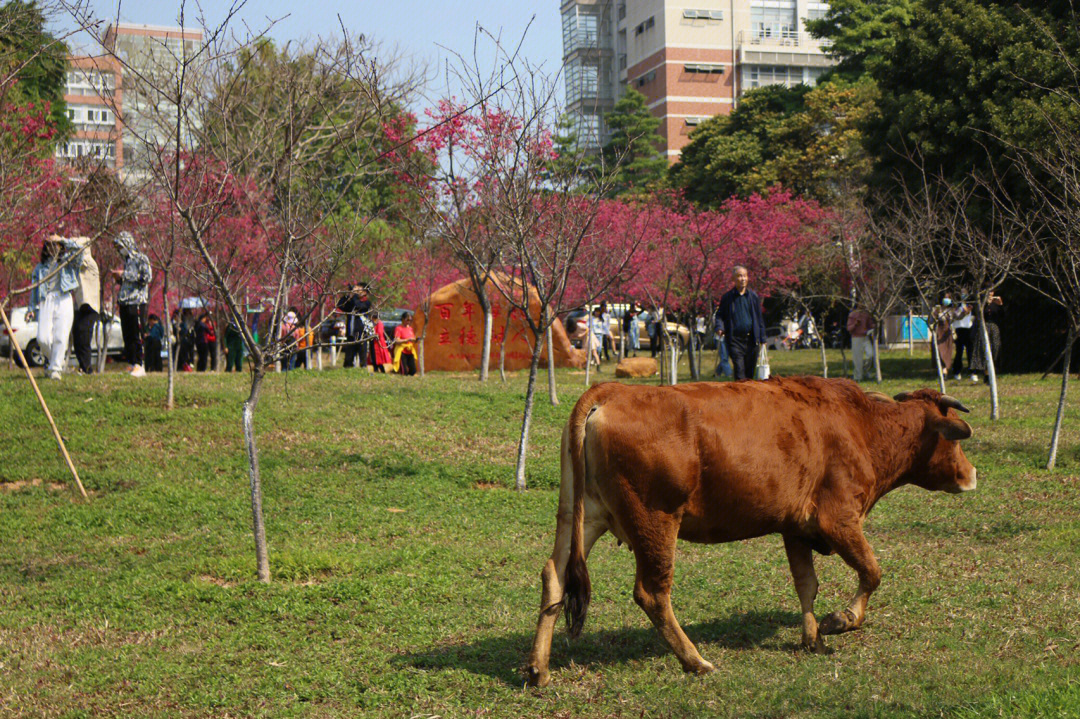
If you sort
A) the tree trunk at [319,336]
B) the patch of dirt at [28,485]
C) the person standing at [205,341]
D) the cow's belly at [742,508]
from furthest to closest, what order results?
the person standing at [205,341] < the patch of dirt at [28,485] < the tree trunk at [319,336] < the cow's belly at [742,508]

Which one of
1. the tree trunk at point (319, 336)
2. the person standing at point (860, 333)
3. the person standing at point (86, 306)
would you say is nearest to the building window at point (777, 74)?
the person standing at point (860, 333)

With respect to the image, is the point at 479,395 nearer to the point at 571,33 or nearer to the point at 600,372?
the point at 600,372

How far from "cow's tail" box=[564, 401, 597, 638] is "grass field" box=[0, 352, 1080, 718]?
0.39m

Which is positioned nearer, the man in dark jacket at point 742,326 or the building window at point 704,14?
the man in dark jacket at point 742,326

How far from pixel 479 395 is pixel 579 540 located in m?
10.2

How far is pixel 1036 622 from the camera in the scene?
253 inches

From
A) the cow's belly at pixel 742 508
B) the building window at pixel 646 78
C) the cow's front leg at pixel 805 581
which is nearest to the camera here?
the cow's belly at pixel 742 508

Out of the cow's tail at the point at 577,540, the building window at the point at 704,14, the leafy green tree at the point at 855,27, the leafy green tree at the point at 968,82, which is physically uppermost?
the building window at the point at 704,14

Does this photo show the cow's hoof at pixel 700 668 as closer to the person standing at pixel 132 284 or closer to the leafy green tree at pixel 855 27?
the person standing at pixel 132 284

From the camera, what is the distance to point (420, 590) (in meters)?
7.65

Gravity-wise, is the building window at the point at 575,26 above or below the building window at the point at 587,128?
above

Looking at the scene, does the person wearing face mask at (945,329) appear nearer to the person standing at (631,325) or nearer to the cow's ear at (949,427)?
the cow's ear at (949,427)

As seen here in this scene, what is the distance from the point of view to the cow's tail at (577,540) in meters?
5.70

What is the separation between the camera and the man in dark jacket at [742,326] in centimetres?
1452
